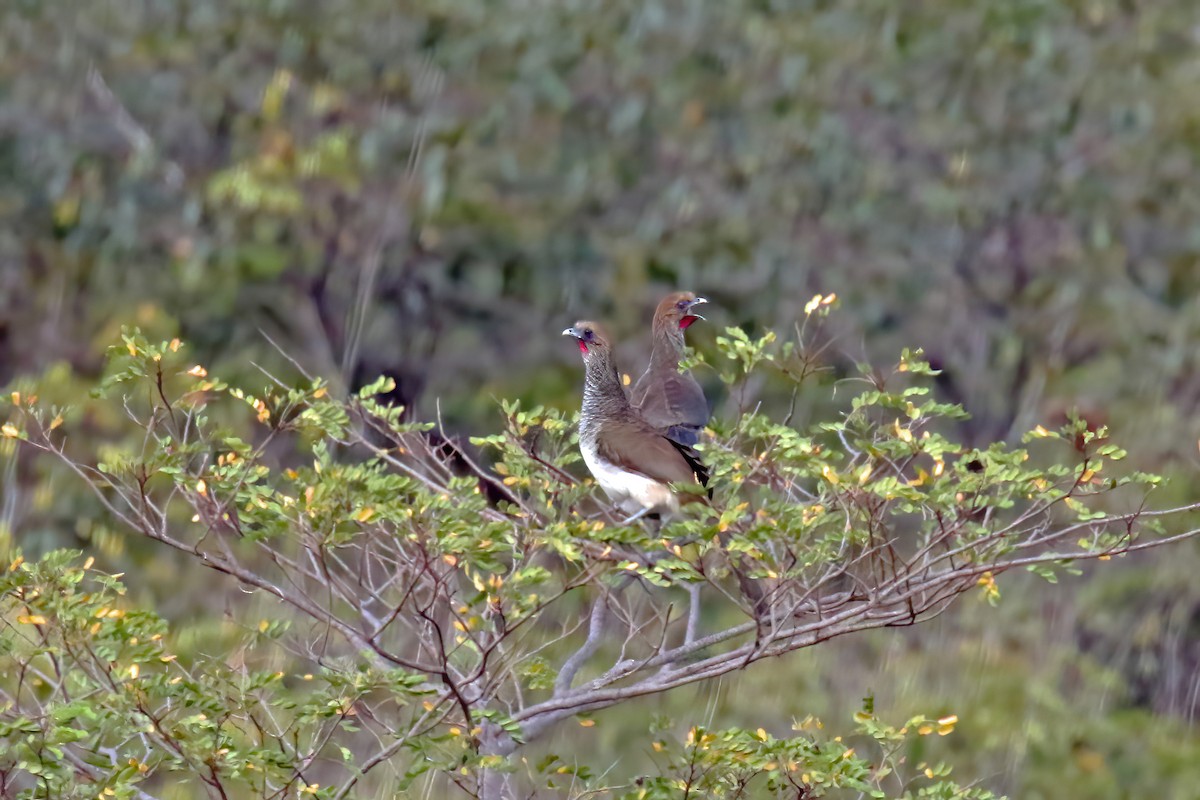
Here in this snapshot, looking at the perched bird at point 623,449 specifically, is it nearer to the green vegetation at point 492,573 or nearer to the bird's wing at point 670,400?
the bird's wing at point 670,400

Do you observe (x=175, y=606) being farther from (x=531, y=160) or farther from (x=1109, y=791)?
(x=1109, y=791)

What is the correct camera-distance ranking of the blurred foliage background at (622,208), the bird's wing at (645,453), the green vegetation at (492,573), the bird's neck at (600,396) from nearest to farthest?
the green vegetation at (492,573), the bird's wing at (645,453), the bird's neck at (600,396), the blurred foliage background at (622,208)

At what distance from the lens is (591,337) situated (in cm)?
548

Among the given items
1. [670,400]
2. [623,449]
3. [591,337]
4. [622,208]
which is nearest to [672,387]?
[670,400]

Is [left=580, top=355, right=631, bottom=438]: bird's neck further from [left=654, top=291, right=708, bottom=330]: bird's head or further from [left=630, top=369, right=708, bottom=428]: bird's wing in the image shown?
[left=654, top=291, right=708, bottom=330]: bird's head

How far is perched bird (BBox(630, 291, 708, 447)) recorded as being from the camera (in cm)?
577

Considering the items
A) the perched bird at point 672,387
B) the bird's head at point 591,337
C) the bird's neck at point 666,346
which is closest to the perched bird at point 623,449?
the bird's head at point 591,337

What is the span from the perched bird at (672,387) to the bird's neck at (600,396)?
0.76 feet

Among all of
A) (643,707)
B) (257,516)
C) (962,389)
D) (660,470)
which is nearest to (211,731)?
(257,516)

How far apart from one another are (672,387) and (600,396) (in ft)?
1.85

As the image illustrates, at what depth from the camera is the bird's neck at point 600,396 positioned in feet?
17.6

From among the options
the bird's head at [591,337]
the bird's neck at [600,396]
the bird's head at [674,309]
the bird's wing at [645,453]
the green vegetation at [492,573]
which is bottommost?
the green vegetation at [492,573]

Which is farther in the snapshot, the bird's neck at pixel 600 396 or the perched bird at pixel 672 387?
the perched bird at pixel 672 387

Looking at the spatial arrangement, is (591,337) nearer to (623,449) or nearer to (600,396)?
(600,396)
